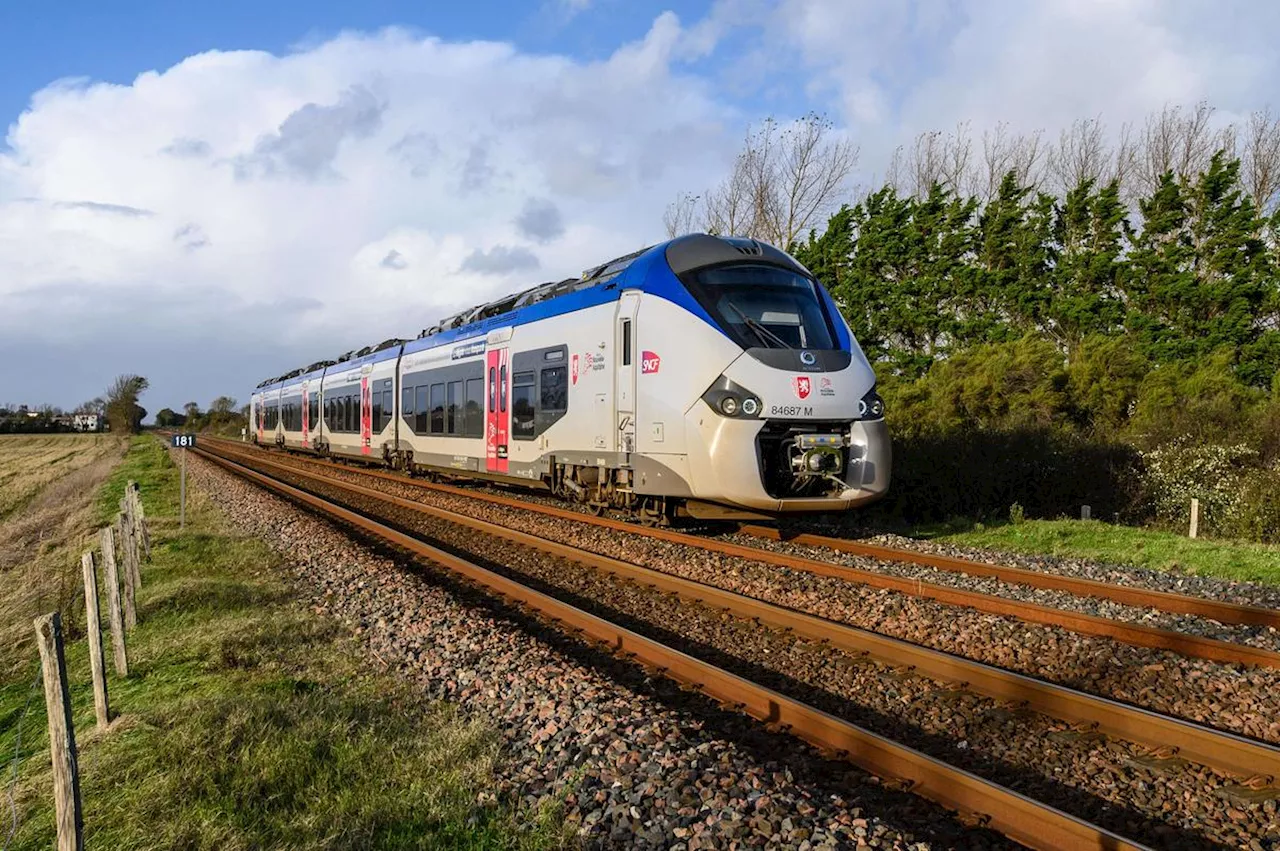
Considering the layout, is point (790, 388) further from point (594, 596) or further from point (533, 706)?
point (533, 706)

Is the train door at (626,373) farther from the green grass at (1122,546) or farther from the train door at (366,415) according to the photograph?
the train door at (366,415)

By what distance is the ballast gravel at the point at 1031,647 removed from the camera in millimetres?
5414

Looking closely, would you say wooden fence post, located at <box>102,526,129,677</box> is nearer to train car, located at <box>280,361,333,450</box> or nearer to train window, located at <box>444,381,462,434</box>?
train window, located at <box>444,381,462,434</box>

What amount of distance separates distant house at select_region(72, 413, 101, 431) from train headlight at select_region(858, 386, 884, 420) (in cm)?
10962

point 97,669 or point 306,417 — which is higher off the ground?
point 306,417

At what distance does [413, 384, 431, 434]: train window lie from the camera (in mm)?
19922

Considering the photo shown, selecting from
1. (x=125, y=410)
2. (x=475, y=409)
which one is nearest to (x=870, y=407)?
(x=475, y=409)

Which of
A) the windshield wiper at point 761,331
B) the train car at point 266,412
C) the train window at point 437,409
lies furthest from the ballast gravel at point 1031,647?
the train car at point 266,412

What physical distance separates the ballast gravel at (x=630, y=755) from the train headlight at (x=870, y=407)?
4830 mm

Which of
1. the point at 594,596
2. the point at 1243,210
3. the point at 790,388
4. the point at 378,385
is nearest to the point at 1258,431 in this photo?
the point at 790,388

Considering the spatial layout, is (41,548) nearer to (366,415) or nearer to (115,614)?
(366,415)

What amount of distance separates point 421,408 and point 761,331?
39.0 ft

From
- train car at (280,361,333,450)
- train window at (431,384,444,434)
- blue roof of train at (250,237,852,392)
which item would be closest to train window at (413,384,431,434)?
train window at (431,384,444,434)

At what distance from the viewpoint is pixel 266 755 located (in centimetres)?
479
